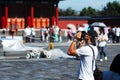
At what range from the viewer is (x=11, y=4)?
5219cm

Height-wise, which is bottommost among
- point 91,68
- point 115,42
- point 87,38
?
point 115,42

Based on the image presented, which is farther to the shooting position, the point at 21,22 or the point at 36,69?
the point at 21,22

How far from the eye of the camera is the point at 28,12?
2083 inches

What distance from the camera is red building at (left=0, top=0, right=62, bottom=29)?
170 feet

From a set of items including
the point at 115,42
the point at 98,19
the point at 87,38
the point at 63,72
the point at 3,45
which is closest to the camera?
the point at 87,38

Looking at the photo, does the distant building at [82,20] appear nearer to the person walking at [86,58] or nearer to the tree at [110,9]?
the tree at [110,9]

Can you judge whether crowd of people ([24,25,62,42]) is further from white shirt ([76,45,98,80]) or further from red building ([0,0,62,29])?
white shirt ([76,45,98,80])

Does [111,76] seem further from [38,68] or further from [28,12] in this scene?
[28,12]

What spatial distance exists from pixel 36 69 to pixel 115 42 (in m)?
24.5

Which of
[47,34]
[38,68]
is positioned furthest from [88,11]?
[38,68]

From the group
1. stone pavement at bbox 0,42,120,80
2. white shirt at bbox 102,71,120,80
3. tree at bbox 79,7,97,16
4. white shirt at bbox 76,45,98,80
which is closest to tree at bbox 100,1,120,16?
tree at bbox 79,7,97,16

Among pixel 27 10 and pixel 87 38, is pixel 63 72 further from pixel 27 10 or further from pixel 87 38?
pixel 27 10

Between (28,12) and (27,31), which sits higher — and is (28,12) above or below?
above

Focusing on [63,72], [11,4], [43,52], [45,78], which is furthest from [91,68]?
[11,4]
